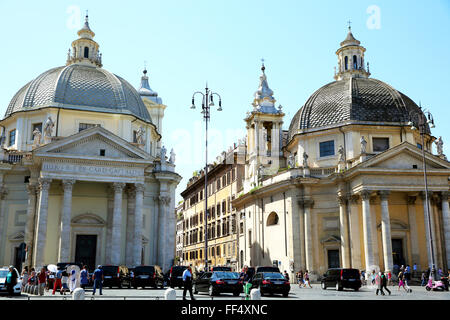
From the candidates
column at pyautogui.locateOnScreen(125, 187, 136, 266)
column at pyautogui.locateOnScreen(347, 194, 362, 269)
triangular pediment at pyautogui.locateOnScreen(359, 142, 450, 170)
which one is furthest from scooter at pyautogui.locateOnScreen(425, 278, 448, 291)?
column at pyautogui.locateOnScreen(125, 187, 136, 266)

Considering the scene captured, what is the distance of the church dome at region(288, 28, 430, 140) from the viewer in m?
46.8

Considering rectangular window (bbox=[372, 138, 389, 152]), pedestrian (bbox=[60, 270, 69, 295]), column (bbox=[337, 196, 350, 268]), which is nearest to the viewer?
pedestrian (bbox=[60, 270, 69, 295])

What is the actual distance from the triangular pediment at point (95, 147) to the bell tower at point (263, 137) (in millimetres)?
15047

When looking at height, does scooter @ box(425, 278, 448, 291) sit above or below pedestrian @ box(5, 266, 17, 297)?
below

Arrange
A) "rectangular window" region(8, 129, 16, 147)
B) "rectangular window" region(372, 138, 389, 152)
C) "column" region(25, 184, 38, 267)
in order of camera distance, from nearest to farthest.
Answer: "column" region(25, 184, 38, 267), "rectangular window" region(8, 129, 16, 147), "rectangular window" region(372, 138, 389, 152)

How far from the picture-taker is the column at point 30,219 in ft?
125

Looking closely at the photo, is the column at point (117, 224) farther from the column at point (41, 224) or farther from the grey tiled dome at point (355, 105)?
the grey tiled dome at point (355, 105)

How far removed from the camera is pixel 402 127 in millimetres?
46312

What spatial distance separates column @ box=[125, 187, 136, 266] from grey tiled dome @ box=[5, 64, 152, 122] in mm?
8288

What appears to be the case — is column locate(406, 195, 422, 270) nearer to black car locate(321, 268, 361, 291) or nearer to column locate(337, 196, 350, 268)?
column locate(337, 196, 350, 268)

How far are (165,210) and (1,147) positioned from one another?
15.3m

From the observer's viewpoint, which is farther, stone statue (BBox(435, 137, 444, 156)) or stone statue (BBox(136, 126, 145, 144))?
stone statue (BBox(435, 137, 444, 156))

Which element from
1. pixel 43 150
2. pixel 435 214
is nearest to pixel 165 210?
pixel 43 150
